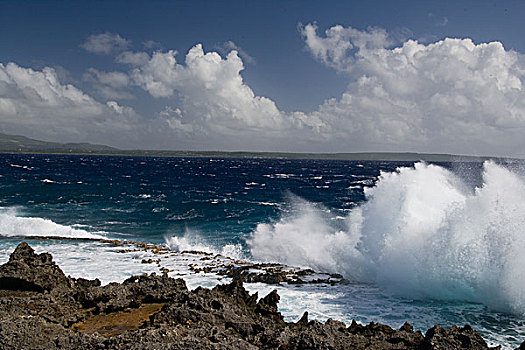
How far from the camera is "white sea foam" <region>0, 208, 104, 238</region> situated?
31625 mm

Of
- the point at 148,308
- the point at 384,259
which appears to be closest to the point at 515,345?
the point at 384,259

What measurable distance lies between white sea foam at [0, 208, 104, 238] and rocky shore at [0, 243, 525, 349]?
2044 cm

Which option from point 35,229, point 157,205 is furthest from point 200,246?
point 157,205

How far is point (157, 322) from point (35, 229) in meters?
29.1

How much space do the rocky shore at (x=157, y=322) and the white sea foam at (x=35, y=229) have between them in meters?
20.4

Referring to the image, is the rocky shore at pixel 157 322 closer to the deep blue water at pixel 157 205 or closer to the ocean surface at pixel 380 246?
the ocean surface at pixel 380 246

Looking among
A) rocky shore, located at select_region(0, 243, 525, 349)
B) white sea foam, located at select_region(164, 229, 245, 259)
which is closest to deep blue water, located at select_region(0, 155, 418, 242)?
white sea foam, located at select_region(164, 229, 245, 259)

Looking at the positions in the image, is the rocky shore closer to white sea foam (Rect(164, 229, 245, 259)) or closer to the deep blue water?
white sea foam (Rect(164, 229, 245, 259))

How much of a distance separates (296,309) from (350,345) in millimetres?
6420

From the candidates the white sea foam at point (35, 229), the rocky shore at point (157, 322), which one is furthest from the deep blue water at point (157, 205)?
the rocky shore at point (157, 322)

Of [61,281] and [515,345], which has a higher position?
[61,281]

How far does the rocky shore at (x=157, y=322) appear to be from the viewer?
734 cm

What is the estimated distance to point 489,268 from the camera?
1614 cm

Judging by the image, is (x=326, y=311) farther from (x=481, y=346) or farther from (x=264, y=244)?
(x=264, y=244)
